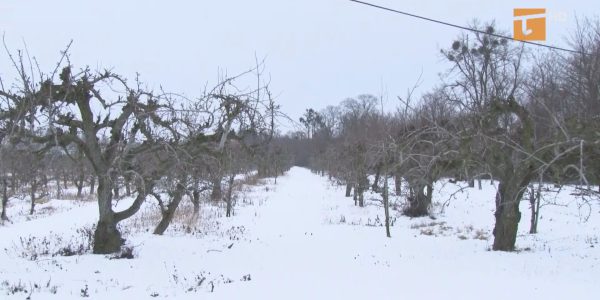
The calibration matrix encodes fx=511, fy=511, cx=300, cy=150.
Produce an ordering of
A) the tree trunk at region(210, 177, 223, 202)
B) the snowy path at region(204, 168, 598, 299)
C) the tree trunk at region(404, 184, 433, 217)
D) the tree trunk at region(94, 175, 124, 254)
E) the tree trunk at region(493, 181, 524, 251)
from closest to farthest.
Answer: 1. the snowy path at region(204, 168, 598, 299)
2. the tree trunk at region(94, 175, 124, 254)
3. the tree trunk at region(493, 181, 524, 251)
4. the tree trunk at region(210, 177, 223, 202)
5. the tree trunk at region(404, 184, 433, 217)

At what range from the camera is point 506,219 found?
978 centimetres

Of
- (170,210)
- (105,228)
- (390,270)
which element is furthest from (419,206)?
(105,228)

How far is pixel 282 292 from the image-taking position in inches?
276

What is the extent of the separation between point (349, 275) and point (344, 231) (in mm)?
6092

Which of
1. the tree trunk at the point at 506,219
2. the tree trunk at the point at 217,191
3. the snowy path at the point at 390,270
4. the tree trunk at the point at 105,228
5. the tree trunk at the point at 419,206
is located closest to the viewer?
the snowy path at the point at 390,270

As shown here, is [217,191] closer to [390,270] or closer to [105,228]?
[105,228]

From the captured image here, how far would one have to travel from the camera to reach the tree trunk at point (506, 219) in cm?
963

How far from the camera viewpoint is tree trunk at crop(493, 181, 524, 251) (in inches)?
379

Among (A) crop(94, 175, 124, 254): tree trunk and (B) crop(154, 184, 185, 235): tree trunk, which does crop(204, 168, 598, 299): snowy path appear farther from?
(A) crop(94, 175, 124, 254): tree trunk

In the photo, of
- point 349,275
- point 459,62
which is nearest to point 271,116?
point 349,275

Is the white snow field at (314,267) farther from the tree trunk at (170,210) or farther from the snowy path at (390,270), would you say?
the tree trunk at (170,210)

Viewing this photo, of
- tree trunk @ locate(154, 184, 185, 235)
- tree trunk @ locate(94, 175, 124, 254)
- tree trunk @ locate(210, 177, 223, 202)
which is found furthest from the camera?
tree trunk @ locate(210, 177, 223, 202)

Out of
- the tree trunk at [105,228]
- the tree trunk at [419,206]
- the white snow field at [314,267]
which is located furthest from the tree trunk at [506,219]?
the tree trunk at [419,206]

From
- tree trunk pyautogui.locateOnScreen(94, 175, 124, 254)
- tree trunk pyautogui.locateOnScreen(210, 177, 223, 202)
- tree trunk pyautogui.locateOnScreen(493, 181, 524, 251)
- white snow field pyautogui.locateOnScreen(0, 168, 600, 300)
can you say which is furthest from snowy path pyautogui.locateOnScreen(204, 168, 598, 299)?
tree trunk pyautogui.locateOnScreen(94, 175, 124, 254)
